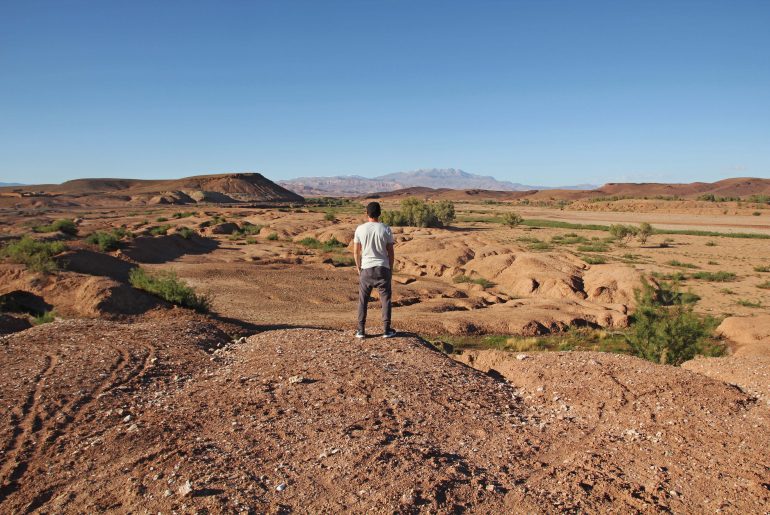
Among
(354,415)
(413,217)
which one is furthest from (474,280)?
(413,217)

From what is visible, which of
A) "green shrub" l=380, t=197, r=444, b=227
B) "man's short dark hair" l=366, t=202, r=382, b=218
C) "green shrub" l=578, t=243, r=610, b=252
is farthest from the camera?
"green shrub" l=380, t=197, r=444, b=227

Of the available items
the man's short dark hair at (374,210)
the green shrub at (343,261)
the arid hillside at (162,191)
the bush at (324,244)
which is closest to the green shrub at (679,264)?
the green shrub at (343,261)

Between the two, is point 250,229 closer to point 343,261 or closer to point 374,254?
point 343,261

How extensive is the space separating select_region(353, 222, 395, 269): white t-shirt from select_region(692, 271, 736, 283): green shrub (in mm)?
21481

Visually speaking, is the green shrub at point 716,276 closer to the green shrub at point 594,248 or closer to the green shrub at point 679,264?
the green shrub at point 679,264

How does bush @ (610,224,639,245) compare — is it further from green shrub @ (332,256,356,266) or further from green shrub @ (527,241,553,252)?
green shrub @ (332,256,356,266)

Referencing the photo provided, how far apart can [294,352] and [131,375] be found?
84.0 inches

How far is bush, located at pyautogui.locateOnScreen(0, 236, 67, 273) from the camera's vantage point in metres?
14.2

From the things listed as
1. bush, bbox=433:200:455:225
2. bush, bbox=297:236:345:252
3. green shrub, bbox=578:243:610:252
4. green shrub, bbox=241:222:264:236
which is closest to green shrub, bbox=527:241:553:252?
green shrub, bbox=578:243:610:252

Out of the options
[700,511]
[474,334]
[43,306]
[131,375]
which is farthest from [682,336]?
[43,306]

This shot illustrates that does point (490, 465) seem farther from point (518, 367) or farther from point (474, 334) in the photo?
point (474, 334)

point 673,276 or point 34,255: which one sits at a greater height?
point 34,255

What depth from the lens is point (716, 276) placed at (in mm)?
23875

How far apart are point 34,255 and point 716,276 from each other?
1065 inches
